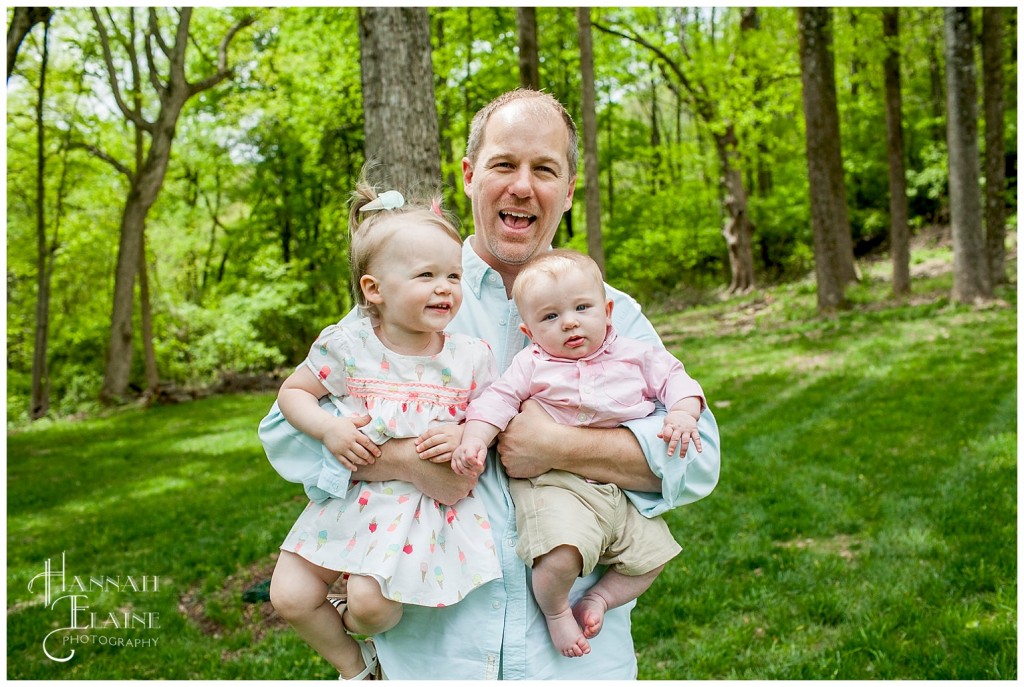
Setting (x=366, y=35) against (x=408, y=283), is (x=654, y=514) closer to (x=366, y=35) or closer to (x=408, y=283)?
(x=408, y=283)

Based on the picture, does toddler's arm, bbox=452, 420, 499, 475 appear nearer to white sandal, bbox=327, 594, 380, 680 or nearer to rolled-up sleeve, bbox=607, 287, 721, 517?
rolled-up sleeve, bbox=607, 287, 721, 517

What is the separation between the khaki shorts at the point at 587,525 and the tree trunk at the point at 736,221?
19.2 m

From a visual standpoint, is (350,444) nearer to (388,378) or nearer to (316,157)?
(388,378)

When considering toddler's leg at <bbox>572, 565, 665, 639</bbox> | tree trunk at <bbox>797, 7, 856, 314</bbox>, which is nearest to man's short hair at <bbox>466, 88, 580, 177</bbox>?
toddler's leg at <bbox>572, 565, 665, 639</bbox>

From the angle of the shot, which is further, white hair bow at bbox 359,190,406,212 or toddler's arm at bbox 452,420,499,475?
white hair bow at bbox 359,190,406,212

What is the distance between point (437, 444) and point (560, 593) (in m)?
0.49

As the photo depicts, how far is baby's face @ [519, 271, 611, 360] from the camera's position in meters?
2.16

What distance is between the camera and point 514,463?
2086 millimetres

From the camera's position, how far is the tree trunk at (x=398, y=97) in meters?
4.81

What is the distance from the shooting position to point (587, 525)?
204cm

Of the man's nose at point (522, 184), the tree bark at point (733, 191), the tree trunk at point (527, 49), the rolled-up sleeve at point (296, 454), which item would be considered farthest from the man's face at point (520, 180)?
the tree bark at point (733, 191)

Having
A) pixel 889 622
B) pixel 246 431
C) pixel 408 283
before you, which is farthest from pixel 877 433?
pixel 246 431

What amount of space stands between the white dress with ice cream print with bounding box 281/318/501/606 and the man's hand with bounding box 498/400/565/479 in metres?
0.15

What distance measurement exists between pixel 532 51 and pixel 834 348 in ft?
19.7
